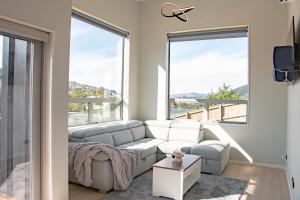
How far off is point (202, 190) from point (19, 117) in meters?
2.53

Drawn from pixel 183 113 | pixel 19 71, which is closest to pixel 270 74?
pixel 183 113

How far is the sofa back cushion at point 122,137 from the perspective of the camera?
4752 millimetres

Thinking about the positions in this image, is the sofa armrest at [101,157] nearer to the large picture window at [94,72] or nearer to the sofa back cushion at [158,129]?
the large picture window at [94,72]

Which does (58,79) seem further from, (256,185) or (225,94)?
(225,94)

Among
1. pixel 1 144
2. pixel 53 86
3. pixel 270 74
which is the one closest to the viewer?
pixel 1 144

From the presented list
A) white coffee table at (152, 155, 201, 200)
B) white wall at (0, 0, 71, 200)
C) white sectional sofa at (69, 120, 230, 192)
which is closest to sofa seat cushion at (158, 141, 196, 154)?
white sectional sofa at (69, 120, 230, 192)

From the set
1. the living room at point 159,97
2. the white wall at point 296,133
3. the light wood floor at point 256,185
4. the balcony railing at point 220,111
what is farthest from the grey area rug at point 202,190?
the balcony railing at point 220,111

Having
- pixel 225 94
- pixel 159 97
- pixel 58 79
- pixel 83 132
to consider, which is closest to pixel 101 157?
pixel 83 132

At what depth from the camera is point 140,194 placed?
3529 mm

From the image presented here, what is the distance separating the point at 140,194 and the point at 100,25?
10.4 feet

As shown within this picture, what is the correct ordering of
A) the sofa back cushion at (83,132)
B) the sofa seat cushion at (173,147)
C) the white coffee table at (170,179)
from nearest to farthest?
1. the white coffee table at (170,179)
2. the sofa back cushion at (83,132)
3. the sofa seat cushion at (173,147)

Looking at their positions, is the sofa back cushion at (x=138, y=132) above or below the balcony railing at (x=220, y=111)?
below

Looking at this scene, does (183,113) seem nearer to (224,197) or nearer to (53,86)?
(224,197)

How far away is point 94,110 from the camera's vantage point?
5066mm
